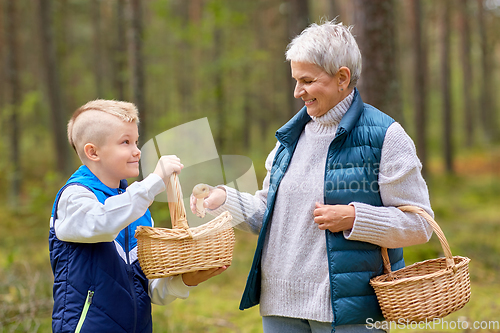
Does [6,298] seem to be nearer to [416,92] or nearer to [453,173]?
[416,92]

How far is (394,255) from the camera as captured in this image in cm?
192

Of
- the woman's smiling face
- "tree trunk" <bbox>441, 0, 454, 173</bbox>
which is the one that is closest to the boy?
the woman's smiling face

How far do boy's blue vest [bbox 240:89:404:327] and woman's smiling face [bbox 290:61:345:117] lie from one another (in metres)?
0.10

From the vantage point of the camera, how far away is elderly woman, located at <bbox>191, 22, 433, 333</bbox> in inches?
69.6

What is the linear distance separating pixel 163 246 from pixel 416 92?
12342mm

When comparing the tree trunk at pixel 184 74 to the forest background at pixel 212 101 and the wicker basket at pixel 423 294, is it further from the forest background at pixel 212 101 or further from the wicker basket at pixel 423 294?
the wicker basket at pixel 423 294

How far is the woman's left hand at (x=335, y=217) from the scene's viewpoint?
5.76ft

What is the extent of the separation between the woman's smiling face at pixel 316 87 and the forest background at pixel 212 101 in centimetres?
43

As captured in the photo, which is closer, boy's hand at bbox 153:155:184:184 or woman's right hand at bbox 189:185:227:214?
boy's hand at bbox 153:155:184:184

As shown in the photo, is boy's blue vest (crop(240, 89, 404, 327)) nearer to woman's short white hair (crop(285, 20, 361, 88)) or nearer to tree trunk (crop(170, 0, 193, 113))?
woman's short white hair (crop(285, 20, 361, 88))

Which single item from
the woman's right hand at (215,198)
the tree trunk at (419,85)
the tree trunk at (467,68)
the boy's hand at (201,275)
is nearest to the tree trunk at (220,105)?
the tree trunk at (419,85)

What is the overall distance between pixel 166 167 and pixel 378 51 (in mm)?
3461

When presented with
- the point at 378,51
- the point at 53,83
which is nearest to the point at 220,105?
the point at 53,83

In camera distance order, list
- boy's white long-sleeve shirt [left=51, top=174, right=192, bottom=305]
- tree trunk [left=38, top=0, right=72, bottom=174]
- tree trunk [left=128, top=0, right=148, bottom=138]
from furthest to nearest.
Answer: tree trunk [left=38, top=0, right=72, bottom=174]
tree trunk [left=128, top=0, right=148, bottom=138]
boy's white long-sleeve shirt [left=51, top=174, right=192, bottom=305]
